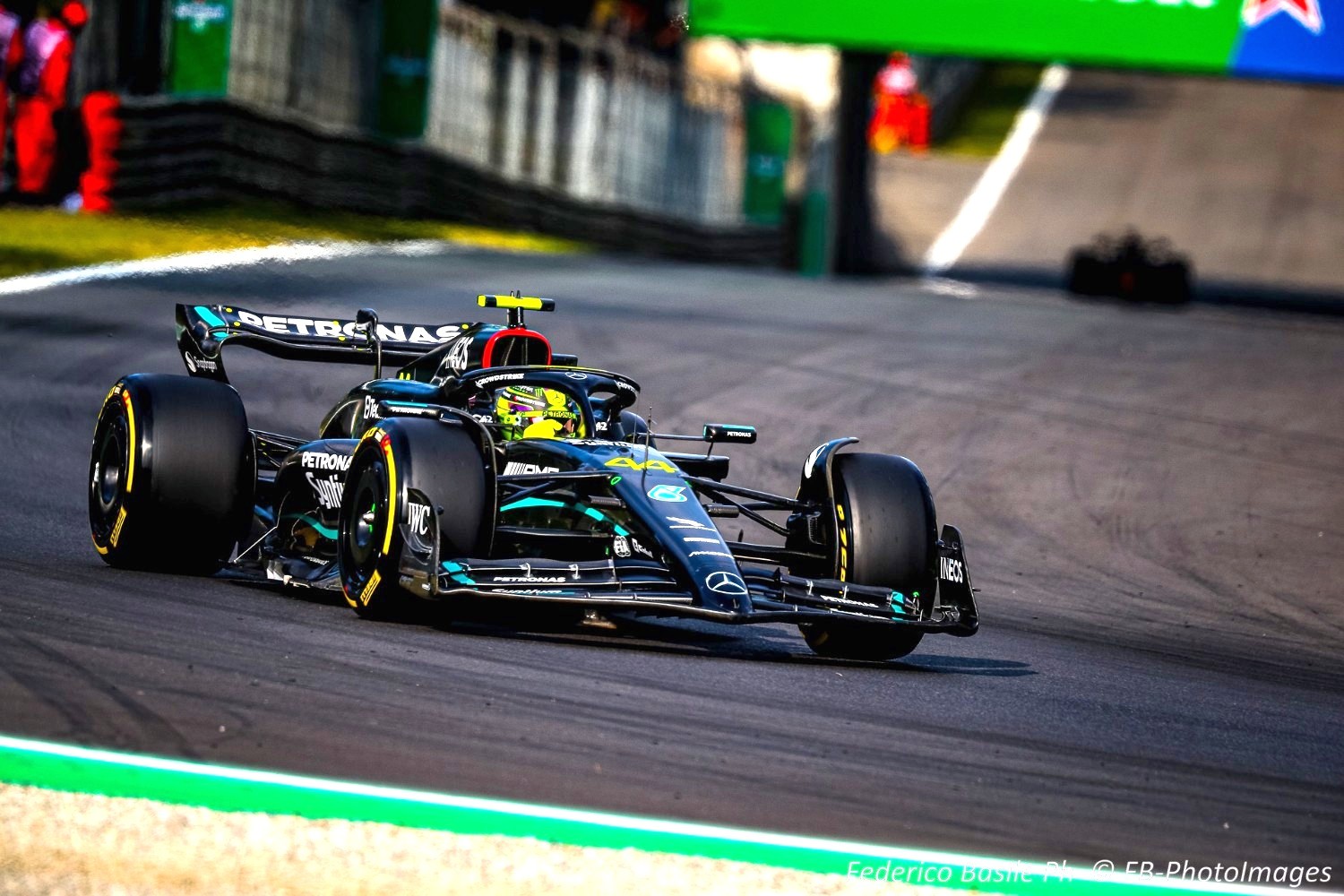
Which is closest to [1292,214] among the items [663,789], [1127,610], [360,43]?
[360,43]

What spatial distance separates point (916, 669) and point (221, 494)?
116 inches

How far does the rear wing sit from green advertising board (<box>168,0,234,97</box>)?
12.8m

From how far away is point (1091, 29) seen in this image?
26.6 m

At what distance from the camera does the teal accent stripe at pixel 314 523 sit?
898 centimetres

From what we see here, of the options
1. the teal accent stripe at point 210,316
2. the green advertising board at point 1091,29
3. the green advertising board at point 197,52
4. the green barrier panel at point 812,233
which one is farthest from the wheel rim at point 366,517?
the green barrier panel at point 812,233

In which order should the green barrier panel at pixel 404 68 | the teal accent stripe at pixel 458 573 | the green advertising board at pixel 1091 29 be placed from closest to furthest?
1. the teal accent stripe at pixel 458 573
2. the green advertising board at pixel 1091 29
3. the green barrier panel at pixel 404 68

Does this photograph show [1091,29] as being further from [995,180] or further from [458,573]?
[458,573]

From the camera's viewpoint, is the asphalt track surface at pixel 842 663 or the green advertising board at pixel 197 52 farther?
the green advertising board at pixel 197 52

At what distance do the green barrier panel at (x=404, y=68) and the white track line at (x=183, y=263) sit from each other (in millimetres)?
5591

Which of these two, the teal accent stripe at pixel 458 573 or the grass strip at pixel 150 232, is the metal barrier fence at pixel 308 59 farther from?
the teal accent stripe at pixel 458 573

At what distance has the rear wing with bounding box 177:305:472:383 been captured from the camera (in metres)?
9.88

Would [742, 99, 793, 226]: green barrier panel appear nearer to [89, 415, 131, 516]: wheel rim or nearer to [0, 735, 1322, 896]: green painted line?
[89, 415, 131, 516]: wheel rim

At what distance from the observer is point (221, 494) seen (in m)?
8.78

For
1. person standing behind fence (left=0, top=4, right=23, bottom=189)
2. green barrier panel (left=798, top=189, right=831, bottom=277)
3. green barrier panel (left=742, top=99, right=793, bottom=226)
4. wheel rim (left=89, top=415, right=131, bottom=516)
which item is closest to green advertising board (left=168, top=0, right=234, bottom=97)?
person standing behind fence (left=0, top=4, right=23, bottom=189)
